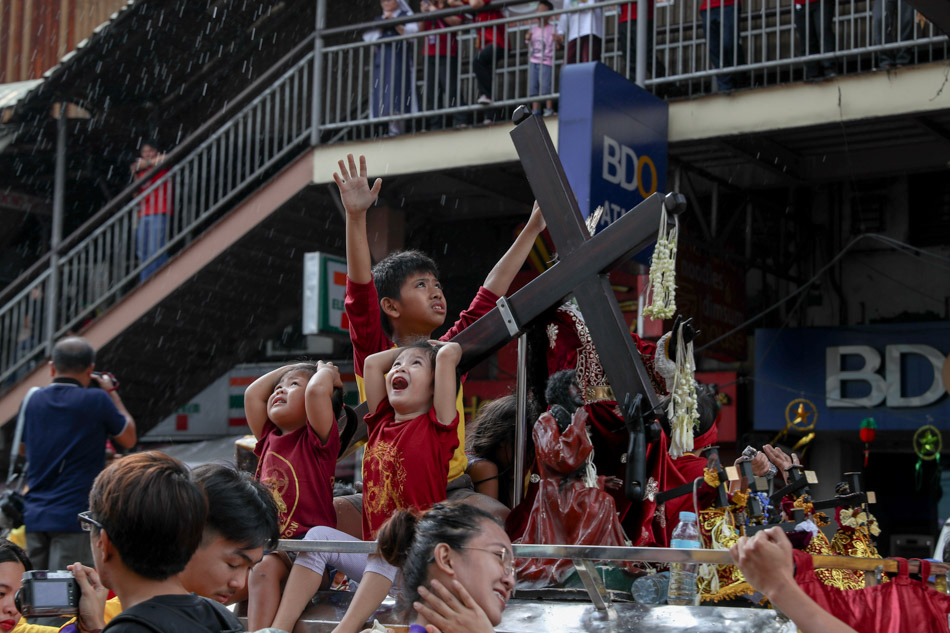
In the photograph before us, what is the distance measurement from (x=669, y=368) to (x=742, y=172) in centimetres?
691

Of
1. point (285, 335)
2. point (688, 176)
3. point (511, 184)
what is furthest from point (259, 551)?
point (285, 335)

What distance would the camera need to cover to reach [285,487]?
169 inches

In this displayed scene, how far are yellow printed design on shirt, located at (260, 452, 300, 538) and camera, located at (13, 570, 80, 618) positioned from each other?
1.43m

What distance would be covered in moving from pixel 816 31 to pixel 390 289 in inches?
227

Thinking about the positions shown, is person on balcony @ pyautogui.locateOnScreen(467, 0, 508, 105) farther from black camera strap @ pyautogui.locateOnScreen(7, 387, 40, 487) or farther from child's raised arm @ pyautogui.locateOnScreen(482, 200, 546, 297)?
child's raised arm @ pyautogui.locateOnScreen(482, 200, 546, 297)

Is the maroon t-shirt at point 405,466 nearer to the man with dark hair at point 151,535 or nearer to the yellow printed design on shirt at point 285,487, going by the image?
the yellow printed design on shirt at point 285,487

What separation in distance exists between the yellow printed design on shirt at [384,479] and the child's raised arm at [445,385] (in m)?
0.20

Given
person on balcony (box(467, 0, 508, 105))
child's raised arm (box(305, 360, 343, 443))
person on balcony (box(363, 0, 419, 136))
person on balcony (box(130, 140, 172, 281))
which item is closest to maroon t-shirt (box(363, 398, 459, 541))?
child's raised arm (box(305, 360, 343, 443))

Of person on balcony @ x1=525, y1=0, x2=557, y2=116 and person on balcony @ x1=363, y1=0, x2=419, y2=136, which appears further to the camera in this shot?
person on balcony @ x1=363, y1=0, x2=419, y2=136

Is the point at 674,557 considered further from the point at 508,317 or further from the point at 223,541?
the point at 508,317

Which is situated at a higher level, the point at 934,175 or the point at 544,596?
the point at 934,175

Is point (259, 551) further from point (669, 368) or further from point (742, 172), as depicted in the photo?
point (742, 172)

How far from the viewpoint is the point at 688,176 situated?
9.81 m

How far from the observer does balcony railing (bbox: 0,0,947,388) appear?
9125mm
